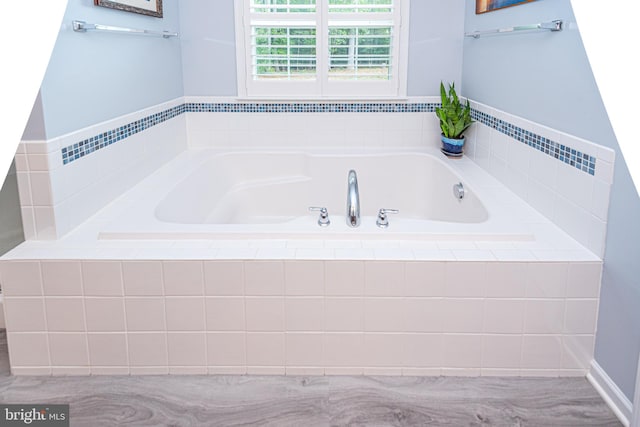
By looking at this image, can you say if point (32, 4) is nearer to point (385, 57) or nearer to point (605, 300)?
point (605, 300)

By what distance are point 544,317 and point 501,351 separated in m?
0.20

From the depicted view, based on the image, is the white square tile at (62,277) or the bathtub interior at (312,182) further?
the bathtub interior at (312,182)

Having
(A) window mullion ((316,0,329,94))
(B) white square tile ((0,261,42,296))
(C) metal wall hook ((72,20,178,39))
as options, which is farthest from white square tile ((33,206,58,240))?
(A) window mullion ((316,0,329,94))

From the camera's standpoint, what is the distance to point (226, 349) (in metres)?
2.10

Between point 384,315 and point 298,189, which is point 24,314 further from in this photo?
point 298,189

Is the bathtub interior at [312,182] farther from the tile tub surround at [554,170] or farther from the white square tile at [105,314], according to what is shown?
the white square tile at [105,314]

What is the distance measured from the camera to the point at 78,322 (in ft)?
6.76

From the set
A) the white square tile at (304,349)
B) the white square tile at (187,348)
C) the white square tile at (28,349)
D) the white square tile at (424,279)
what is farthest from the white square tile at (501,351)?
the white square tile at (28,349)

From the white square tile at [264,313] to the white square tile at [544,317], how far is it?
2.91 feet

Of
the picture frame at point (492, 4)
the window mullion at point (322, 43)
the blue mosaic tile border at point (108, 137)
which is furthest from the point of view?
the window mullion at point (322, 43)

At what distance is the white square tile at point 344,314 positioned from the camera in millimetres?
2045

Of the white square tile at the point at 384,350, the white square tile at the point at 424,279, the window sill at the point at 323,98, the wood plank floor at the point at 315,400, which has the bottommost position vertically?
the wood plank floor at the point at 315,400

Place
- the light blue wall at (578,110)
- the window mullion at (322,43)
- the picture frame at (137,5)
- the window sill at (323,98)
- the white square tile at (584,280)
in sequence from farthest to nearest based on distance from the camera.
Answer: the window sill at (323,98)
the window mullion at (322,43)
the picture frame at (137,5)
the white square tile at (584,280)
the light blue wall at (578,110)

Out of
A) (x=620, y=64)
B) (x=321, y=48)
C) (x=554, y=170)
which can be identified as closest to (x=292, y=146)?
(x=321, y=48)
